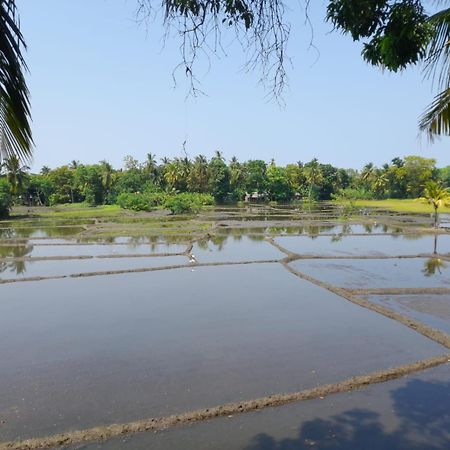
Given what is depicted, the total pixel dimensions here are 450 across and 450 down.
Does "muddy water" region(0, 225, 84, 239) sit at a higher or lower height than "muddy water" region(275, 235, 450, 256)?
higher

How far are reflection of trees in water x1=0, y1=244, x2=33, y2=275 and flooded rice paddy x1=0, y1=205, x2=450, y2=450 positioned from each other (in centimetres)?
18

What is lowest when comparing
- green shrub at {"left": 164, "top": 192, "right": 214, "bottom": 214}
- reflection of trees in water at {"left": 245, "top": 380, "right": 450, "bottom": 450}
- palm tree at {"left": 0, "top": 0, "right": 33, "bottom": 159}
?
reflection of trees in water at {"left": 245, "top": 380, "right": 450, "bottom": 450}

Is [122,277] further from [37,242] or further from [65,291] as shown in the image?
[37,242]

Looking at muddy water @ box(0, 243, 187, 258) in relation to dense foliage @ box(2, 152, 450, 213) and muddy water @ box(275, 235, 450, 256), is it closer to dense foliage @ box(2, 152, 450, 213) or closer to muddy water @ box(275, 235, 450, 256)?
muddy water @ box(275, 235, 450, 256)

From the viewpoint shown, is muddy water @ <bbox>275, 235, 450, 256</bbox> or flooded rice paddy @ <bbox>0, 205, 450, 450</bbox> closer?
flooded rice paddy @ <bbox>0, 205, 450, 450</bbox>

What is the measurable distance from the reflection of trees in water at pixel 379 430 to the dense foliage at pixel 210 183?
44.5m

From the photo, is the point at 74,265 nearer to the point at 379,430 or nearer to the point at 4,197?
the point at 379,430

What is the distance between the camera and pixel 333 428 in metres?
6.53

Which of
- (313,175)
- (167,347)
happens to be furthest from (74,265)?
(313,175)

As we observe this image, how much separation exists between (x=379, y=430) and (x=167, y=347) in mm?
5065

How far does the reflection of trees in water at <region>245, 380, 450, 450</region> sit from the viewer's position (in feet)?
19.7

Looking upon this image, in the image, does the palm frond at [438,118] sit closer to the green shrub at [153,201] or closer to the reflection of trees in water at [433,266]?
the reflection of trees in water at [433,266]

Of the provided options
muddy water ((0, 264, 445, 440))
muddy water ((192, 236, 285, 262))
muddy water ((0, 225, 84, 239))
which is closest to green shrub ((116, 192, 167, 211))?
muddy water ((0, 225, 84, 239))

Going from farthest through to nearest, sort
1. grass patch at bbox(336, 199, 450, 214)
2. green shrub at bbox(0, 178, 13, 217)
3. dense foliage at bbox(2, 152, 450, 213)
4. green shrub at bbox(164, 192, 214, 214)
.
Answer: dense foliage at bbox(2, 152, 450, 213)
grass patch at bbox(336, 199, 450, 214)
green shrub at bbox(164, 192, 214, 214)
green shrub at bbox(0, 178, 13, 217)
